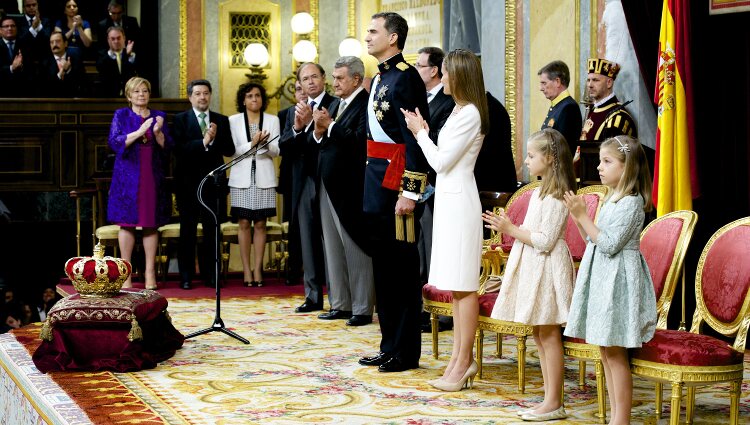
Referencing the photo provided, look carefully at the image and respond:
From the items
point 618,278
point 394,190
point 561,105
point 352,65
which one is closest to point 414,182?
point 394,190

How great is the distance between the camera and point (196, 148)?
8.52m

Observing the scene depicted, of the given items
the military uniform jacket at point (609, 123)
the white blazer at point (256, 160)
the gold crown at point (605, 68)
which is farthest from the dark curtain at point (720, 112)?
the white blazer at point (256, 160)

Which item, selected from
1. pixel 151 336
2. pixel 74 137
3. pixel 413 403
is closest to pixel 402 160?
pixel 413 403

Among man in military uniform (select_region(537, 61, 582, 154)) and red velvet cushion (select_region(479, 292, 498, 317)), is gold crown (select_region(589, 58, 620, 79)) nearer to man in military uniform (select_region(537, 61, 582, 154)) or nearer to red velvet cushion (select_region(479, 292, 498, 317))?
man in military uniform (select_region(537, 61, 582, 154))

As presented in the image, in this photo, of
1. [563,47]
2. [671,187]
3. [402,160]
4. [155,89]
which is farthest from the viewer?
[155,89]

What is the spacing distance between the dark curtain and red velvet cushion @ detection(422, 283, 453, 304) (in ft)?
5.51

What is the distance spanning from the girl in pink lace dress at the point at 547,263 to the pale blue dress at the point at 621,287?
1.10 ft

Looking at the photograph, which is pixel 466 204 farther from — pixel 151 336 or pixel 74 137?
pixel 74 137

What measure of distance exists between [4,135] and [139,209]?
11.2ft

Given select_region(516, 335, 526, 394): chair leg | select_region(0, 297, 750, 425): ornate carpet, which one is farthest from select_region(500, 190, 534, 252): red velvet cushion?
select_region(516, 335, 526, 394): chair leg

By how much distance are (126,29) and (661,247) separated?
349 inches

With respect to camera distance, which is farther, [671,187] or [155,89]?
[155,89]

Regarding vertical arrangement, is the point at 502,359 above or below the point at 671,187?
below

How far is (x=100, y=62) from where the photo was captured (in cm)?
1142
